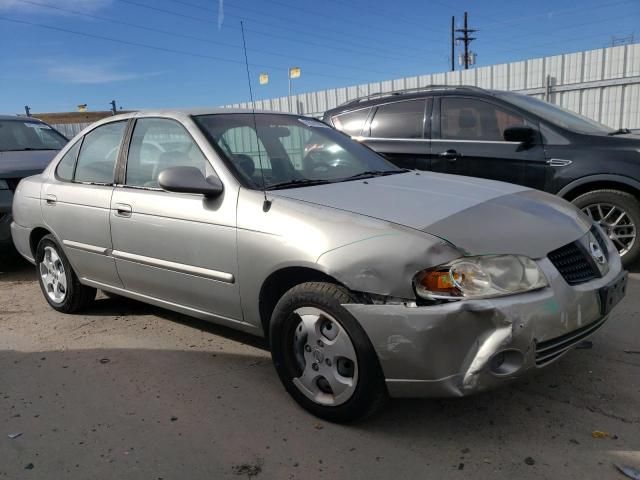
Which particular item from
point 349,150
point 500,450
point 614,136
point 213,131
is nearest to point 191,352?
point 213,131

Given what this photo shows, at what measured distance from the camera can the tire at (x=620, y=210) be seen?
4695 mm

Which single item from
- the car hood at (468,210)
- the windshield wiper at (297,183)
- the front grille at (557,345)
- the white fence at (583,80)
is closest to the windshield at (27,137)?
the white fence at (583,80)

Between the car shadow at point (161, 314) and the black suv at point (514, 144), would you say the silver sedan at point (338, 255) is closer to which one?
the car shadow at point (161, 314)

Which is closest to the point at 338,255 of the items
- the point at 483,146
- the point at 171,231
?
the point at 171,231

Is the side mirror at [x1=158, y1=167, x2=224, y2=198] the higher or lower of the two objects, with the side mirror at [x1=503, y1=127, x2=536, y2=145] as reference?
lower

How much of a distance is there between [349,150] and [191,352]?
180 cm

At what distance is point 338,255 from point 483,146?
3.55 meters

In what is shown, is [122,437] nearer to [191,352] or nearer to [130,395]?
[130,395]

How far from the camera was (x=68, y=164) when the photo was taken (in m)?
4.25

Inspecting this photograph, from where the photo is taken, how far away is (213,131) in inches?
128

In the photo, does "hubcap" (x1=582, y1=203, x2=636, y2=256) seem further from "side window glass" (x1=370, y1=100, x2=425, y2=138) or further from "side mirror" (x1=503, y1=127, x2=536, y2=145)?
"side window glass" (x1=370, y1=100, x2=425, y2=138)

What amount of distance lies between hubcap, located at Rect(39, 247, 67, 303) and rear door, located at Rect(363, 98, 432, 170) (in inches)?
137

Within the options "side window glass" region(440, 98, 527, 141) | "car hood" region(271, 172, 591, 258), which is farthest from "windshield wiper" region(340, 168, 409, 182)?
"side window glass" region(440, 98, 527, 141)

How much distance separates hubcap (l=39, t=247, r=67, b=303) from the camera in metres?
4.34
